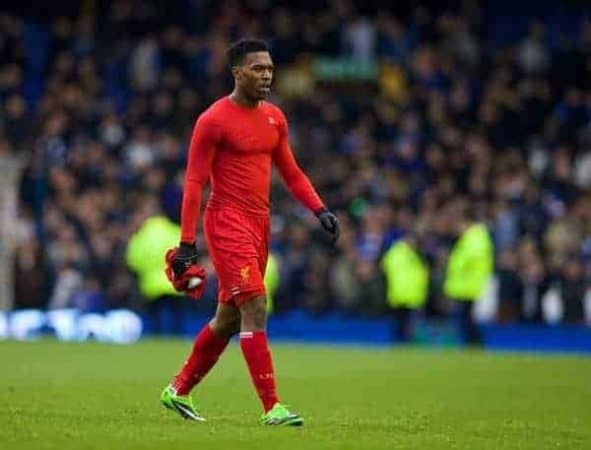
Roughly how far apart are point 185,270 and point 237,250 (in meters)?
0.36

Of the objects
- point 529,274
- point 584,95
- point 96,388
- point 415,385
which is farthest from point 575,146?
point 96,388

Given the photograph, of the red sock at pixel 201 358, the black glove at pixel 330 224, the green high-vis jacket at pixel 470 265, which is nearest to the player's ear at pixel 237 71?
the black glove at pixel 330 224

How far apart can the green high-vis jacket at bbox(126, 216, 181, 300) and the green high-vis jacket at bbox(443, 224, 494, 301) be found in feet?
13.7

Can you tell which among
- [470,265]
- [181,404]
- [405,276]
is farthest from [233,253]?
[405,276]

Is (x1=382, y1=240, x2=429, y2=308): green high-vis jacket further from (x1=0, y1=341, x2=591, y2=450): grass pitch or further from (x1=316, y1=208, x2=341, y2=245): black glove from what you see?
(x1=316, y1=208, x2=341, y2=245): black glove

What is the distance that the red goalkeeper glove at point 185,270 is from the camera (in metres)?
11.7

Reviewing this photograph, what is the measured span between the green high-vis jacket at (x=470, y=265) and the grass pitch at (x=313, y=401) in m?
2.31

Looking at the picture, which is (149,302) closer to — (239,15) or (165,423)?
(239,15)

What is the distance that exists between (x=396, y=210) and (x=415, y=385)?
11.9 meters

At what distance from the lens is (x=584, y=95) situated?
31.0 meters

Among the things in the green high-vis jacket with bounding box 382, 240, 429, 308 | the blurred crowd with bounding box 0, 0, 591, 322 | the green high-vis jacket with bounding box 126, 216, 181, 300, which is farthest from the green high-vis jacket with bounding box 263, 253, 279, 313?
the green high-vis jacket with bounding box 382, 240, 429, 308

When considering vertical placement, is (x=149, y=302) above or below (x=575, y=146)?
below

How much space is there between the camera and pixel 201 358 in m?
12.1

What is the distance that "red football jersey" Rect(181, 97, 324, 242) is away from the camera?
38.7 feet
